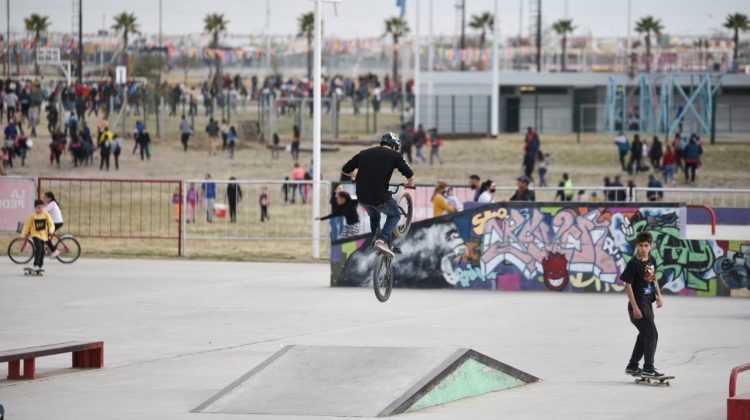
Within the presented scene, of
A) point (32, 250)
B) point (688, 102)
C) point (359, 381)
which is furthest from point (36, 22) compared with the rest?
point (359, 381)

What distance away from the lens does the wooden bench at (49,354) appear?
14236 mm

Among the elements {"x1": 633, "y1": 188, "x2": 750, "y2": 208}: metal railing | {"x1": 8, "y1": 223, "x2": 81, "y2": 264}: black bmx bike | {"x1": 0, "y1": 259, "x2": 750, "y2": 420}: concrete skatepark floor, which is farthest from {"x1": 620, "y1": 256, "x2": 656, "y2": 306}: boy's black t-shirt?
{"x1": 8, "y1": 223, "x2": 81, "y2": 264}: black bmx bike

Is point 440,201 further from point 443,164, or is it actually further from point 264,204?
point 443,164

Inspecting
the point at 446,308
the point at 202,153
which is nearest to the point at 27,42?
the point at 202,153

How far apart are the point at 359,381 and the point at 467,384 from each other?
1.33 metres

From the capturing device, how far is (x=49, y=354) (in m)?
14.5

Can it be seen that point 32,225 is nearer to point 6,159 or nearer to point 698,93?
point 6,159

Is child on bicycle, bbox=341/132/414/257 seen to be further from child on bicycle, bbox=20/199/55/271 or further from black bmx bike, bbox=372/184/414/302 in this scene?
child on bicycle, bbox=20/199/55/271

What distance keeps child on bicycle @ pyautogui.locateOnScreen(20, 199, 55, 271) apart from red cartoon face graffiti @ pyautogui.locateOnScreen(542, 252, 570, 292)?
1030cm

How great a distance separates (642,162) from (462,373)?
3800cm

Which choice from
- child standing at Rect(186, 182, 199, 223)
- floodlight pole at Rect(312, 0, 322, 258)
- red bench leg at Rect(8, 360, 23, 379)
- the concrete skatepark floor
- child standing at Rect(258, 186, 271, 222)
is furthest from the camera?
child standing at Rect(258, 186, 271, 222)

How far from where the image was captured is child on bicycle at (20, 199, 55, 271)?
26.3 m

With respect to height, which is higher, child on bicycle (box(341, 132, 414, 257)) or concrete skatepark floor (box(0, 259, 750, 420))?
child on bicycle (box(341, 132, 414, 257))

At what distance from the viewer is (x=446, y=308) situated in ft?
74.5
